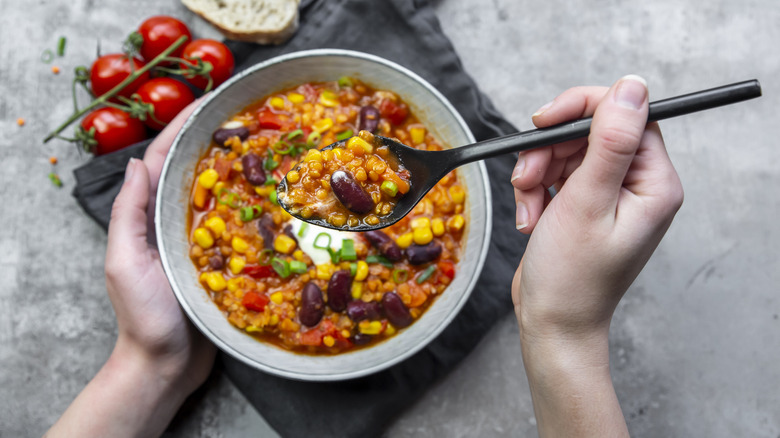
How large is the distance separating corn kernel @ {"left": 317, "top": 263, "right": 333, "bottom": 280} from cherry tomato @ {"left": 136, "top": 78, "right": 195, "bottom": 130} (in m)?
1.48

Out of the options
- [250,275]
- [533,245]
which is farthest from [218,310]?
[533,245]

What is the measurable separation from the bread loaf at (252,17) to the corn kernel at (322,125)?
2.52 feet

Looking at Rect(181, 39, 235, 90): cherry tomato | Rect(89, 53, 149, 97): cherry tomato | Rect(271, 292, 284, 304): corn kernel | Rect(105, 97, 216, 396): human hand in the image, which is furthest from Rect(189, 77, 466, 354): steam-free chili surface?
Rect(89, 53, 149, 97): cherry tomato

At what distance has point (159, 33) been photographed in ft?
11.5

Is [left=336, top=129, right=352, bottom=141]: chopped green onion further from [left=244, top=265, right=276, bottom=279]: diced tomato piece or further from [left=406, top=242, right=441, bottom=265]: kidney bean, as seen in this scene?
[left=244, top=265, right=276, bottom=279]: diced tomato piece

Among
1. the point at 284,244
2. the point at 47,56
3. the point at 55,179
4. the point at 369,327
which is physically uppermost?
the point at 47,56

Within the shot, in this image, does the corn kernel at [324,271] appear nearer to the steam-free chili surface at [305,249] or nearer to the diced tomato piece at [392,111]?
the steam-free chili surface at [305,249]

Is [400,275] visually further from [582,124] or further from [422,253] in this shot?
[582,124]

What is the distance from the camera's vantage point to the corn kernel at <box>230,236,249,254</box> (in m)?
3.12

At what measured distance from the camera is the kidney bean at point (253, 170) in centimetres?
310

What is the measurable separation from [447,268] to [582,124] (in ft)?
4.17

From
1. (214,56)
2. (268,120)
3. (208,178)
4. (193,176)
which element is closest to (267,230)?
(208,178)

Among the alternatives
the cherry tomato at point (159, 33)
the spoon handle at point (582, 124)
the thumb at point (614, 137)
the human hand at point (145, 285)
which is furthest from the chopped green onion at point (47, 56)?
the thumb at point (614, 137)

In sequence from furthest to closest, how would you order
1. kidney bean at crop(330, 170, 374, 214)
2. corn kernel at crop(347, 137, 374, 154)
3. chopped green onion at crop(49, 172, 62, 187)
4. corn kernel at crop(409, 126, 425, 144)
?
chopped green onion at crop(49, 172, 62, 187) < corn kernel at crop(409, 126, 425, 144) < corn kernel at crop(347, 137, 374, 154) < kidney bean at crop(330, 170, 374, 214)
